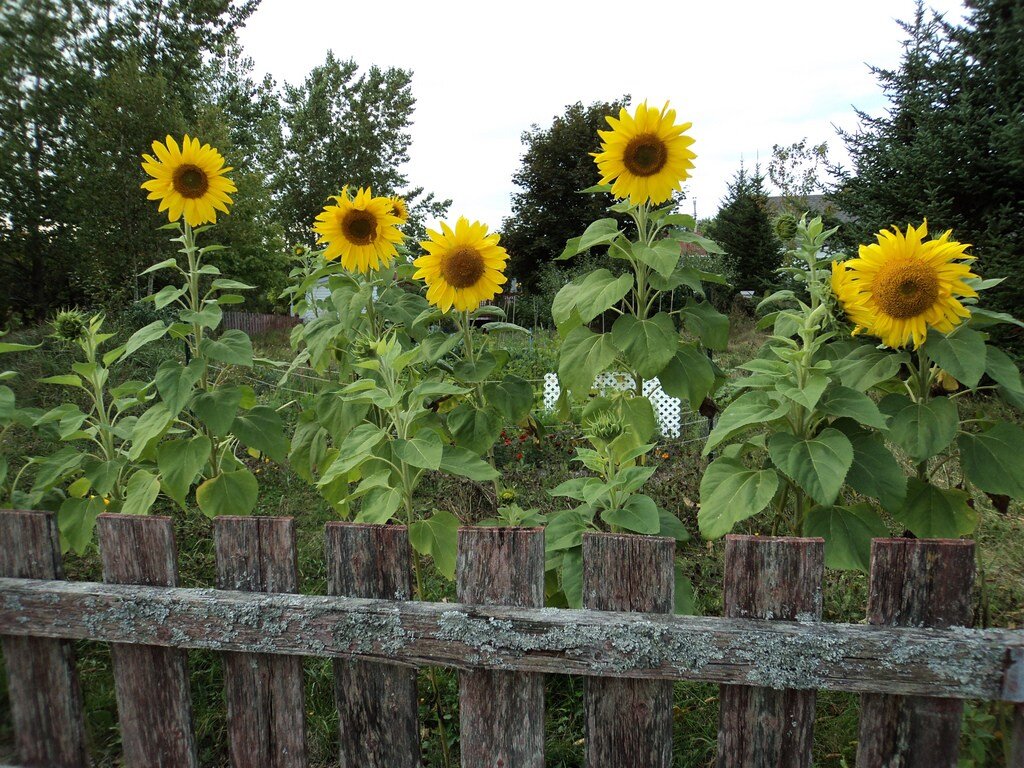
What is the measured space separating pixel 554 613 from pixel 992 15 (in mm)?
8002

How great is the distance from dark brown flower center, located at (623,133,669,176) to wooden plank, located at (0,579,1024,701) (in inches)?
49.5

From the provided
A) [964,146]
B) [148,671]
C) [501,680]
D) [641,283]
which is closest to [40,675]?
[148,671]

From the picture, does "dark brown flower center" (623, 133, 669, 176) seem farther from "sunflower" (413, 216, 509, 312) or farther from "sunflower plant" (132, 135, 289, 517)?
"sunflower plant" (132, 135, 289, 517)

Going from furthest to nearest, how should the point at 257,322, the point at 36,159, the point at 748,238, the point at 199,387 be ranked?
1. the point at 257,322
2. the point at 748,238
3. the point at 36,159
4. the point at 199,387

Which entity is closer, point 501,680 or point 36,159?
point 501,680

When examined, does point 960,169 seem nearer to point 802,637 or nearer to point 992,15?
point 992,15

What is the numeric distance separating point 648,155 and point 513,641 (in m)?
1.39

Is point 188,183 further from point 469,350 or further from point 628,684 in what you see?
point 628,684

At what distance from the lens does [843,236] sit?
25.4 ft

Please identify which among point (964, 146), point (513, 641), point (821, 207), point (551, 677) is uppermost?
point (821, 207)

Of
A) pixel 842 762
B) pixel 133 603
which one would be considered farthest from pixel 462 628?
pixel 842 762

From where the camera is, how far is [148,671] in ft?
5.84

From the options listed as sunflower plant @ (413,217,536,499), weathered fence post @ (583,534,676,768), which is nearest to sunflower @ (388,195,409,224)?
sunflower plant @ (413,217,536,499)

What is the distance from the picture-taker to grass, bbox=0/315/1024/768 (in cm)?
217
